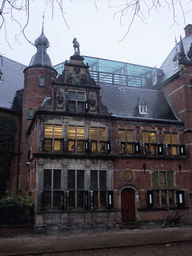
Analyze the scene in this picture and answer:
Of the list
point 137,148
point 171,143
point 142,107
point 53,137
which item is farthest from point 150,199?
point 53,137

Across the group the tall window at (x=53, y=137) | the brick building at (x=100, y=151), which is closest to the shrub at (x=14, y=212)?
the brick building at (x=100, y=151)

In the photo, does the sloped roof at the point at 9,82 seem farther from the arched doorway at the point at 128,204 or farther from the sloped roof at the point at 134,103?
the arched doorway at the point at 128,204

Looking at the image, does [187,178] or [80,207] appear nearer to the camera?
[80,207]

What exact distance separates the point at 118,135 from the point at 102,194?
457 cm

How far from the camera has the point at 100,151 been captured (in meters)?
18.8

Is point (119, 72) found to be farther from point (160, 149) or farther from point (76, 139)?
point (76, 139)

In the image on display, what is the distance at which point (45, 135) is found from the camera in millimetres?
17844

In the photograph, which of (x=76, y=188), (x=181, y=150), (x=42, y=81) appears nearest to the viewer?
(x=76, y=188)

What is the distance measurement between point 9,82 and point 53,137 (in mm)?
13192

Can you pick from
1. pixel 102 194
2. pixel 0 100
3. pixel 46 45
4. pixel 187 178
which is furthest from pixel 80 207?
pixel 46 45

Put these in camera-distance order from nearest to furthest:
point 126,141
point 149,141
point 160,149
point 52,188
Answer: point 52,188
point 126,141
point 160,149
point 149,141

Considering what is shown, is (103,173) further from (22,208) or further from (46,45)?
(46,45)

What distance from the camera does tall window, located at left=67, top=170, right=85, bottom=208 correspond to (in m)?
17.2

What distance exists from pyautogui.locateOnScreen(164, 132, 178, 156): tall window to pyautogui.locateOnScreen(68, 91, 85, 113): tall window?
720cm
